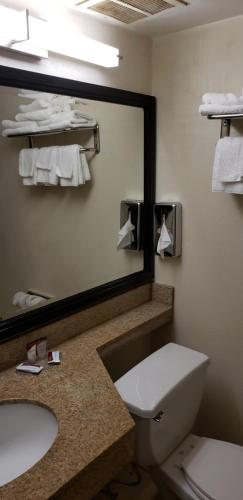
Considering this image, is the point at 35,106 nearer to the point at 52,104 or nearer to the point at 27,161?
the point at 52,104

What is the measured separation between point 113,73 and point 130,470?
1.75 metres

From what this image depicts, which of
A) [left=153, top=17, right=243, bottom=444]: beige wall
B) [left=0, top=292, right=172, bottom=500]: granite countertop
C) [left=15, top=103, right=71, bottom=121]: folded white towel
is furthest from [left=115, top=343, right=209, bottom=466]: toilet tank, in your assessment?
[left=15, top=103, right=71, bottom=121]: folded white towel

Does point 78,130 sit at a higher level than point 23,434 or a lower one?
higher

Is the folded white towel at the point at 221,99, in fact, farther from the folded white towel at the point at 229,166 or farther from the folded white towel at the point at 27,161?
the folded white towel at the point at 27,161

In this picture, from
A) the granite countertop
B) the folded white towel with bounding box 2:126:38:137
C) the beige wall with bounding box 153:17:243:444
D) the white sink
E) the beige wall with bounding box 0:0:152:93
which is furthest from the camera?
the beige wall with bounding box 153:17:243:444

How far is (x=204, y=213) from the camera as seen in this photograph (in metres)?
1.79

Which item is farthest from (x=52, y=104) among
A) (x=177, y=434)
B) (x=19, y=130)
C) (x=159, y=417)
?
(x=177, y=434)

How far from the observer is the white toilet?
1.38 meters

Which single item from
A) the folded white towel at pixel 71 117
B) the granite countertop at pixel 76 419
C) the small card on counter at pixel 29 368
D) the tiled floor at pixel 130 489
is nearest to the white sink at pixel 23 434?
the granite countertop at pixel 76 419

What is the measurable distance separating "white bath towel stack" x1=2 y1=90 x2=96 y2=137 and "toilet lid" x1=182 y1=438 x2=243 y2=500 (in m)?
1.44

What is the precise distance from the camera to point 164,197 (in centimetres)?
192

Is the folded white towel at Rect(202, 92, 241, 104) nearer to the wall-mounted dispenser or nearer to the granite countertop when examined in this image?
the wall-mounted dispenser

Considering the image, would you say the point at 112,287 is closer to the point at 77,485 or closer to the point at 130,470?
the point at 130,470

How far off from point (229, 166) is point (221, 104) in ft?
0.78
